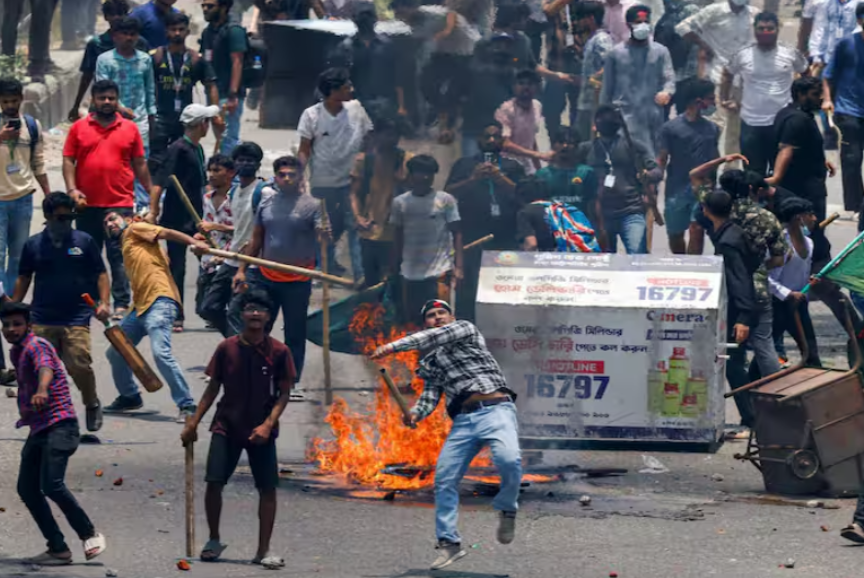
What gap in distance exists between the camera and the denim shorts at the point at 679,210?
14.9 metres

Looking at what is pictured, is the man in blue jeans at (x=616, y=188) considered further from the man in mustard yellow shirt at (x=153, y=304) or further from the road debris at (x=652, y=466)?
the man in mustard yellow shirt at (x=153, y=304)

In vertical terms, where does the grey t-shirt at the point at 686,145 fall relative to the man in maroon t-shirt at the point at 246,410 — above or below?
above

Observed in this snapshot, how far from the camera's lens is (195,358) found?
13375 millimetres

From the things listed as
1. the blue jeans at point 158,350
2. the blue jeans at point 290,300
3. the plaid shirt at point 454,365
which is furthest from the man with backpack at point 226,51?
the plaid shirt at point 454,365

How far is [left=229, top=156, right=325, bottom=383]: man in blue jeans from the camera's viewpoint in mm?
12125

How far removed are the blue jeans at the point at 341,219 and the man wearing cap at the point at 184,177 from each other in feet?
2.86

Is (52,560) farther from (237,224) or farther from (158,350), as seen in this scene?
(237,224)

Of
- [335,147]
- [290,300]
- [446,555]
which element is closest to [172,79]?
[335,147]

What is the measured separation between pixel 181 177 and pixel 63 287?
2578 millimetres

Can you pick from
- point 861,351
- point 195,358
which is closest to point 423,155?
point 195,358

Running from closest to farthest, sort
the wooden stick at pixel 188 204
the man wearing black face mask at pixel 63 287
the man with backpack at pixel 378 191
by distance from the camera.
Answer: the man wearing black face mask at pixel 63 287 → the wooden stick at pixel 188 204 → the man with backpack at pixel 378 191

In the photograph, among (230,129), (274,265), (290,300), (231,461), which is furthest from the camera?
(230,129)

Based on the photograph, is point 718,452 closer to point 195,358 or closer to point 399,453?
point 399,453

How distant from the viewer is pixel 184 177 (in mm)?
13688
